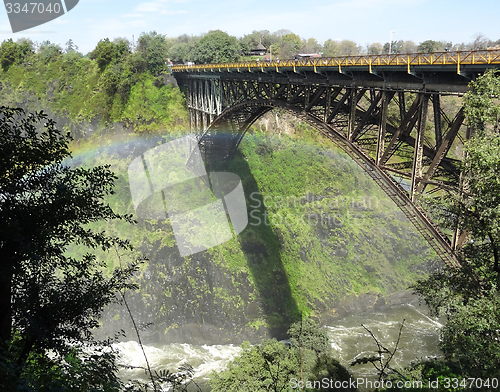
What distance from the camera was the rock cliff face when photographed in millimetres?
31484

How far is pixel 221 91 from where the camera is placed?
3266 centimetres

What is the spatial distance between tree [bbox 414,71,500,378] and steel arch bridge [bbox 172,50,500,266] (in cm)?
→ 143

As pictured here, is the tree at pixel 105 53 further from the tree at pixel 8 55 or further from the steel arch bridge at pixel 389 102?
the steel arch bridge at pixel 389 102

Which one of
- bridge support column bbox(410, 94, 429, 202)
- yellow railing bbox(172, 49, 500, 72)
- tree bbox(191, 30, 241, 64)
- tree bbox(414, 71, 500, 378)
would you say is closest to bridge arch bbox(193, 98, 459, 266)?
bridge support column bbox(410, 94, 429, 202)

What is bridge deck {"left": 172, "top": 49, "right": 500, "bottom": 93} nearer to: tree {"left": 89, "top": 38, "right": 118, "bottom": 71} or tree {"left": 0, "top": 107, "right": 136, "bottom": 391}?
tree {"left": 0, "top": 107, "right": 136, "bottom": 391}

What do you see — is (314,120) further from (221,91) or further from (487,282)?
(221,91)

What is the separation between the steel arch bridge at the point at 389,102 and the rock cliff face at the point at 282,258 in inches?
565

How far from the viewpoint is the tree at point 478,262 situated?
8.17 m

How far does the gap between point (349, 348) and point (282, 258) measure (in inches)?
429

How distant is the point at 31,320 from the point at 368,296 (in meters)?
32.1

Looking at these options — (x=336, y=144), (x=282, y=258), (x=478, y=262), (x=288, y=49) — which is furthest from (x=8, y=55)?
(x=478, y=262)

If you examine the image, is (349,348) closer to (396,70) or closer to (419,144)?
(419,144)

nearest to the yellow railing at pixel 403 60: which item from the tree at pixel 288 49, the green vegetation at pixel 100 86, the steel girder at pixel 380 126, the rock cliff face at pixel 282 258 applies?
the steel girder at pixel 380 126

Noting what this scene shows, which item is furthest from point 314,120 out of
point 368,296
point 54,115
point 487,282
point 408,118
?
point 54,115
